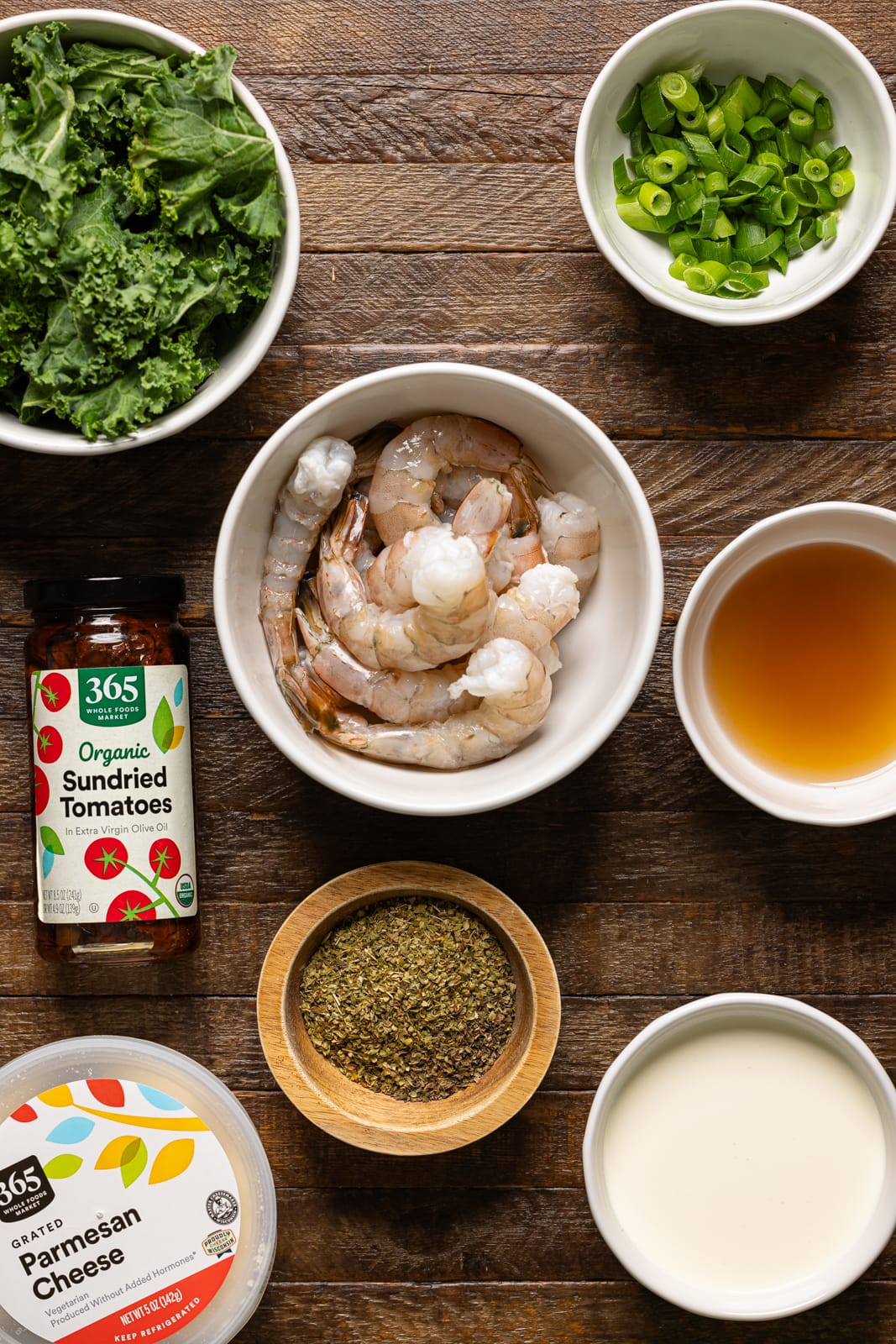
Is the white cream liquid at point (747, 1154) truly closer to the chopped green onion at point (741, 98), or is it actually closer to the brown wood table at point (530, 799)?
the brown wood table at point (530, 799)

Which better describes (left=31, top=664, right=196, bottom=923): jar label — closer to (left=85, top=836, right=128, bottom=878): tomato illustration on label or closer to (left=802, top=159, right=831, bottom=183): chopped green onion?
(left=85, top=836, right=128, bottom=878): tomato illustration on label

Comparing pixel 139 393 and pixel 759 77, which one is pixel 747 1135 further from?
pixel 759 77

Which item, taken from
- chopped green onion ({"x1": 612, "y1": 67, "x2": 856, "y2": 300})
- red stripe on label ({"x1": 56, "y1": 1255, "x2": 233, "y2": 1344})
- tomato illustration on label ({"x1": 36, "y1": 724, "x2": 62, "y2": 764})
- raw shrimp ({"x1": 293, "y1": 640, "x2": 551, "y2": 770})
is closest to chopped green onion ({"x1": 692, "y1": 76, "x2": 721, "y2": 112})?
chopped green onion ({"x1": 612, "y1": 67, "x2": 856, "y2": 300})

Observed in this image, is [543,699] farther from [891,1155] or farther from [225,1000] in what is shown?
[891,1155]

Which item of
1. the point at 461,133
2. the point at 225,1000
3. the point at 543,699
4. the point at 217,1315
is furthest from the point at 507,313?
the point at 217,1315

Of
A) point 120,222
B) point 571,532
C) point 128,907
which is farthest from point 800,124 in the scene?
point 128,907

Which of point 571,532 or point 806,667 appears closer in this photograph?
point 571,532

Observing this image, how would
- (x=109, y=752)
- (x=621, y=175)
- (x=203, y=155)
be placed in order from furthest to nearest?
(x=621, y=175) < (x=109, y=752) < (x=203, y=155)
